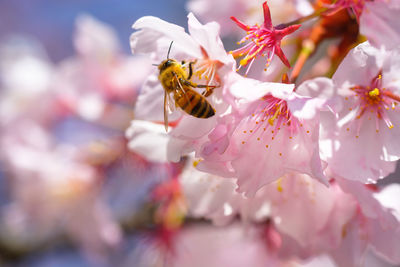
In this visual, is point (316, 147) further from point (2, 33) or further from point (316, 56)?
point (2, 33)

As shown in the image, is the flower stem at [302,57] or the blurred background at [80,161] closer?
the flower stem at [302,57]

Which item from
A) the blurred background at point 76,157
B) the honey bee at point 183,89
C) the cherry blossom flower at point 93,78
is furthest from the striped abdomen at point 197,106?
the cherry blossom flower at point 93,78

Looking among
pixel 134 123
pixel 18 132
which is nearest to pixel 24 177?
pixel 18 132

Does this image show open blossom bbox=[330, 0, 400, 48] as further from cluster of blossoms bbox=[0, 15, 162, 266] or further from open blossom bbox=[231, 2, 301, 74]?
cluster of blossoms bbox=[0, 15, 162, 266]

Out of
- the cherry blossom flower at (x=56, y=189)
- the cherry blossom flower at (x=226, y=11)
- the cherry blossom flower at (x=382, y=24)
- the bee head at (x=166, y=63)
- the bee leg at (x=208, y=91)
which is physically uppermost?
the cherry blossom flower at (x=382, y=24)

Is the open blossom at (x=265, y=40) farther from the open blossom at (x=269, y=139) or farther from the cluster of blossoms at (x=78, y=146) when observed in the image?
the cluster of blossoms at (x=78, y=146)

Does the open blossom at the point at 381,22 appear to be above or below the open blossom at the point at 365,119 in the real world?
above

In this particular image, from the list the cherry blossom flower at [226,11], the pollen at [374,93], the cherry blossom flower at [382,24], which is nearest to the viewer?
the cherry blossom flower at [382,24]

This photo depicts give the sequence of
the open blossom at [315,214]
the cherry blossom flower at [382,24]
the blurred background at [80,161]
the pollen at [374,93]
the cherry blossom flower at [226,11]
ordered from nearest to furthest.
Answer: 1. the cherry blossom flower at [382,24]
2. the pollen at [374,93]
3. the open blossom at [315,214]
4. the cherry blossom flower at [226,11]
5. the blurred background at [80,161]
